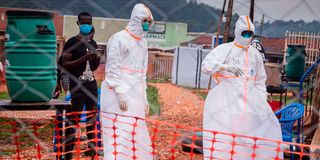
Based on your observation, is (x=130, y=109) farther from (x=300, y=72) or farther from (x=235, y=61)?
(x=300, y=72)

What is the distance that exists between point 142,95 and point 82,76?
1.13 feet

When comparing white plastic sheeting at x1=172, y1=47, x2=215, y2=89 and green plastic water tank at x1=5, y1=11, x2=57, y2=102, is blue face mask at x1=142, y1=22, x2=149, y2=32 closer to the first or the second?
green plastic water tank at x1=5, y1=11, x2=57, y2=102

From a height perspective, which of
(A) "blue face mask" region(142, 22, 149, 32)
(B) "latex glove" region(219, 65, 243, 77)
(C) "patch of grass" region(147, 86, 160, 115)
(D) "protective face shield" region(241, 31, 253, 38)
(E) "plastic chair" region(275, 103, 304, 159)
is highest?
(A) "blue face mask" region(142, 22, 149, 32)

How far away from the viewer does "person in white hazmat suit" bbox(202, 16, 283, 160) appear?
169 cm

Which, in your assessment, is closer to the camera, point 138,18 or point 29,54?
point 29,54

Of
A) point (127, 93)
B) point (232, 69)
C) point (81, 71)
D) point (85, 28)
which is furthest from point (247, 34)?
point (81, 71)

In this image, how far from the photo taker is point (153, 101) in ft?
17.8

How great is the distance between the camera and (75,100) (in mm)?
2039

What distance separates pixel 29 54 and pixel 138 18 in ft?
1.29

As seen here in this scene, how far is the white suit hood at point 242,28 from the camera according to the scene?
168cm

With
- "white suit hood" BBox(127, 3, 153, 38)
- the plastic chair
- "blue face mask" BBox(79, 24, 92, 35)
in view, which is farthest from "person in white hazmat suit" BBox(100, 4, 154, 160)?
the plastic chair

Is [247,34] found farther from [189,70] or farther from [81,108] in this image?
[189,70]

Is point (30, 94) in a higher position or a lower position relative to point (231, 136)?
higher

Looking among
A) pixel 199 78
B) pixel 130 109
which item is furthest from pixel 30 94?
pixel 199 78
